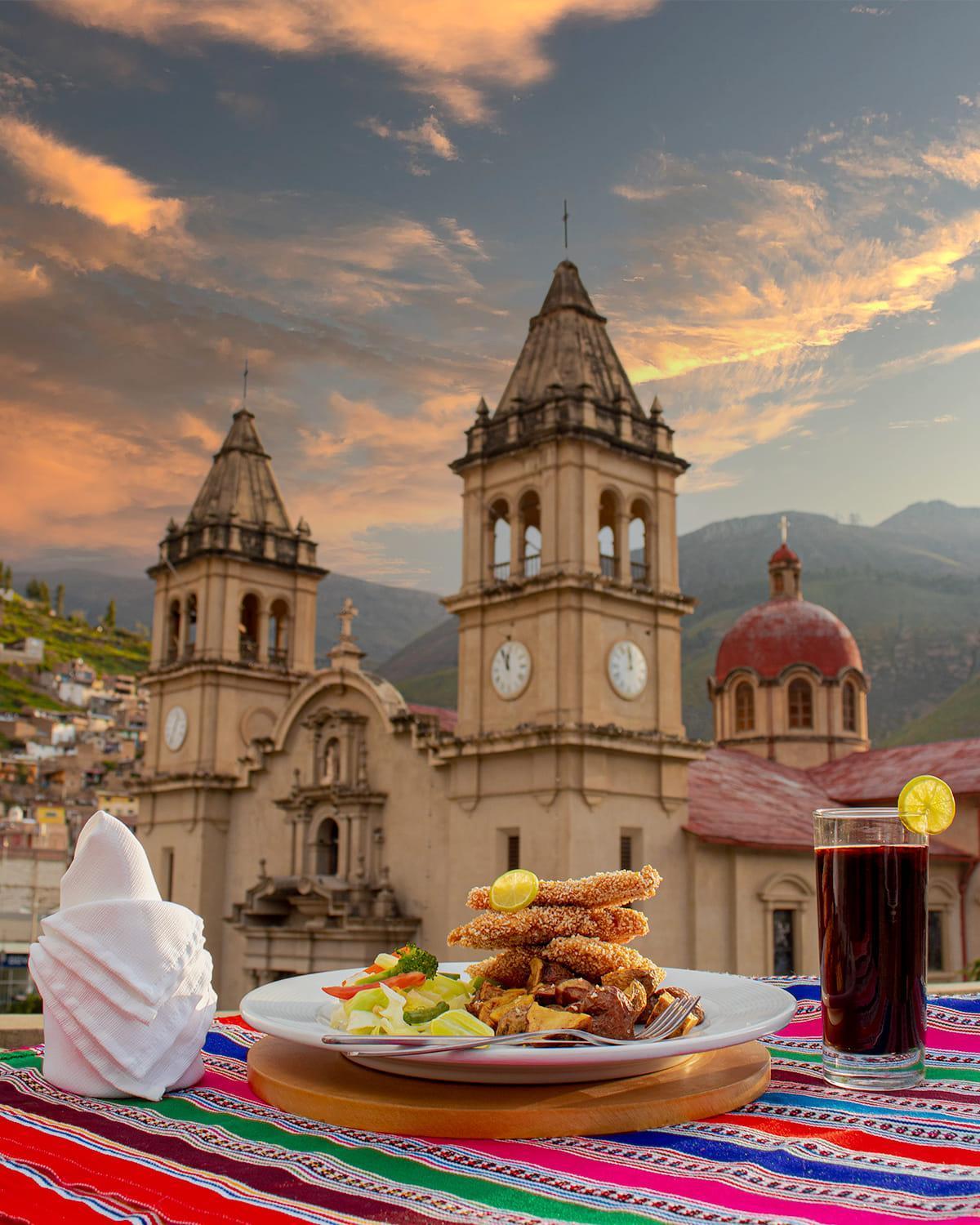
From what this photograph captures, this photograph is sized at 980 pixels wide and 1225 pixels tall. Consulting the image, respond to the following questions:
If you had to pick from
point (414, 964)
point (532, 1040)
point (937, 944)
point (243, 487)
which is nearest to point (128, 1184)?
point (532, 1040)

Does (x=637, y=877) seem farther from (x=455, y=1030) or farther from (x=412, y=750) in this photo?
(x=412, y=750)

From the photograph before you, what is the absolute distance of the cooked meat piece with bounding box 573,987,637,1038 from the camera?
273 cm

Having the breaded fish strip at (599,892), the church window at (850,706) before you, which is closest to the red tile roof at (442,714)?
the church window at (850,706)

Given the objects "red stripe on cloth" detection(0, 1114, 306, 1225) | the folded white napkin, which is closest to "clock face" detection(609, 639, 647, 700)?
the folded white napkin

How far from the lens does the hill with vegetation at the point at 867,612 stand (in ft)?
348

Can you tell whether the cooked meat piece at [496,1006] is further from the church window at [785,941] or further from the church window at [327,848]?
the church window at [327,848]

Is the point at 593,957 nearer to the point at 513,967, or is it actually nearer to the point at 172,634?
the point at 513,967

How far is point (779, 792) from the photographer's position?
2892 cm

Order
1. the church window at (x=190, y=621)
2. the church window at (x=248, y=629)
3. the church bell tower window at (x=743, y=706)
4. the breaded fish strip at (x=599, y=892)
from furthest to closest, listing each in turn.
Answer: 1. the church bell tower window at (x=743, y=706)
2. the church window at (x=190, y=621)
3. the church window at (x=248, y=629)
4. the breaded fish strip at (x=599, y=892)

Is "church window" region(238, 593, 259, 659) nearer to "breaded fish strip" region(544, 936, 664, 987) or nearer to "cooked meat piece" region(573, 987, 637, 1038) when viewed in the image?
"breaded fish strip" region(544, 936, 664, 987)

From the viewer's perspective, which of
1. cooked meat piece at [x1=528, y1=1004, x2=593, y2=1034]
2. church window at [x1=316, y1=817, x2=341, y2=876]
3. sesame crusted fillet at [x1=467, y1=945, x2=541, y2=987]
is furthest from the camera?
church window at [x1=316, y1=817, x2=341, y2=876]

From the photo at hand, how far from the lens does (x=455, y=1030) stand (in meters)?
2.77

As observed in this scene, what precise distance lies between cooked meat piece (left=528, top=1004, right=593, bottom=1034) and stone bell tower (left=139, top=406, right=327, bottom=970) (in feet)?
90.5

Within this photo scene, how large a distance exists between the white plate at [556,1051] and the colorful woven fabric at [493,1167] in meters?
0.16
